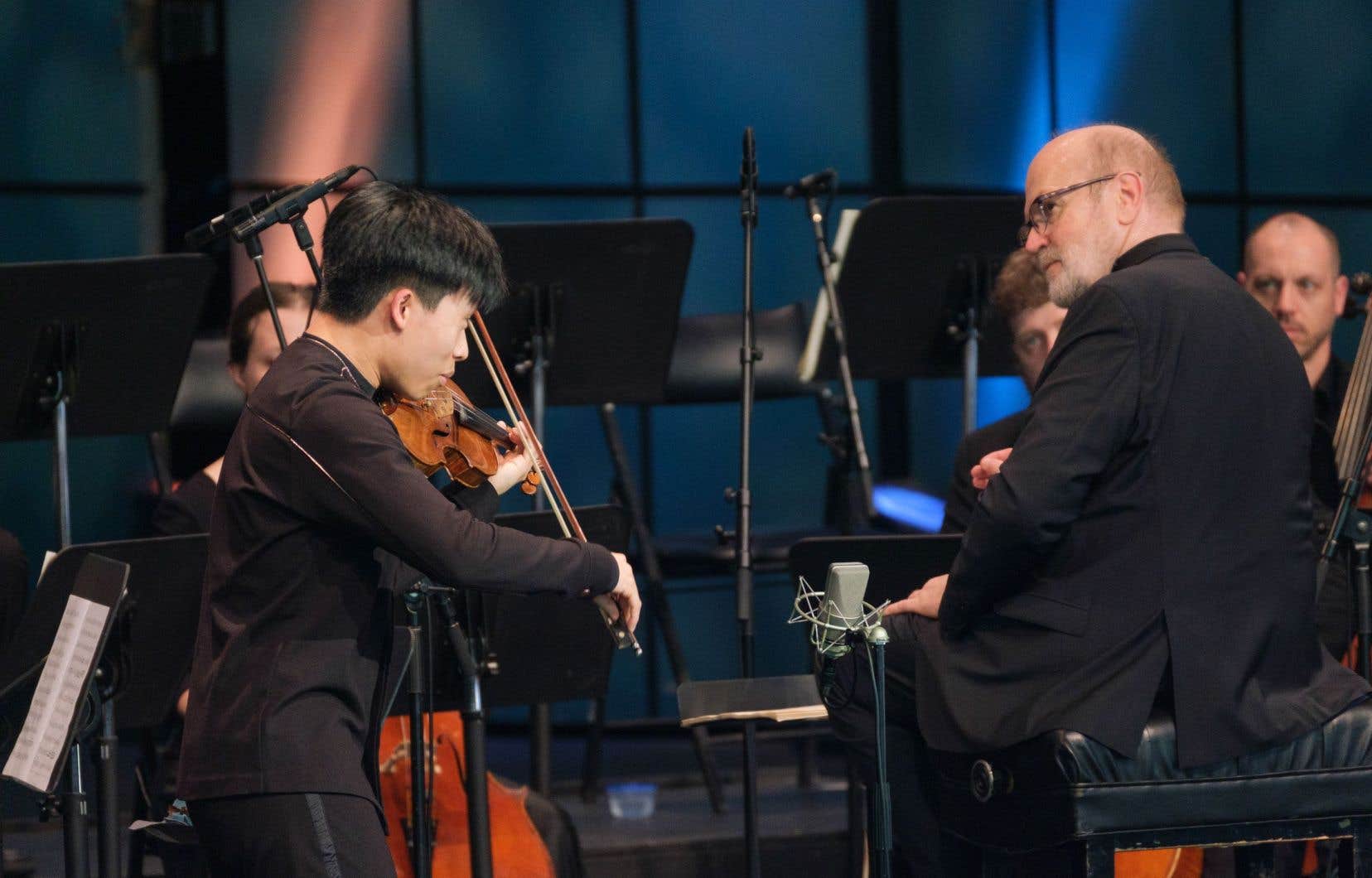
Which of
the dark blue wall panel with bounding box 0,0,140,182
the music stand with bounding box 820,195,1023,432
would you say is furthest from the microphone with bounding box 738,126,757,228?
the dark blue wall panel with bounding box 0,0,140,182

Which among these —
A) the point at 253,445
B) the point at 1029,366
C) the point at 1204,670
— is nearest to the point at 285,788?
the point at 253,445

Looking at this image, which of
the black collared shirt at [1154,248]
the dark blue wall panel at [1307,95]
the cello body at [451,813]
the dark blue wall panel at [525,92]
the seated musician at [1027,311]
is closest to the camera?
the black collared shirt at [1154,248]

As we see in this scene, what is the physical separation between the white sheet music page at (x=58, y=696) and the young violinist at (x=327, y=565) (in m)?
0.33

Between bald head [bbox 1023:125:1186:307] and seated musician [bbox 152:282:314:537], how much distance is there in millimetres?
1497

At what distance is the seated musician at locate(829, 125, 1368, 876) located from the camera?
97.0 inches

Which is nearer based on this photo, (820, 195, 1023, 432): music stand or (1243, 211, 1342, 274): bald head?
(820, 195, 1023, 432): music stand

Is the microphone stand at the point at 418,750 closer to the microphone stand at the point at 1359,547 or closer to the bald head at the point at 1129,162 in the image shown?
the bald head at the point at 1129,162

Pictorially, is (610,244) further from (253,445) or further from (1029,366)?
(253,445)

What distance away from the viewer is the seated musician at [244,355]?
343cm

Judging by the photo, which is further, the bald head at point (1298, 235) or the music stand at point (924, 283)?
the bald head at point (1298, 235)

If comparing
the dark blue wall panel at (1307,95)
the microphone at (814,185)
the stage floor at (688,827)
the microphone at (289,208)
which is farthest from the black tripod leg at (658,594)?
the dark blue wall panel at (1307,95)

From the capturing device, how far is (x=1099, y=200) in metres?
2.76

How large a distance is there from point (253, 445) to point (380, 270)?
30 cm

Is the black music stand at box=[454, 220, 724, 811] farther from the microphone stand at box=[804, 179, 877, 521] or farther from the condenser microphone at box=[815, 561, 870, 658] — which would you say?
the condenser microphone at box=[815, 561, 870, 658]
